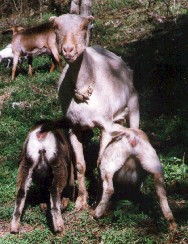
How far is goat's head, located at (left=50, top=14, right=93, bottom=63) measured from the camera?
18.5 ft

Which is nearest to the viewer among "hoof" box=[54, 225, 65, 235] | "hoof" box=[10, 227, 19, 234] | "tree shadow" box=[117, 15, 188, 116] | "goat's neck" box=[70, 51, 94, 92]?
"hoof" box=[54, 225, 65, 235]

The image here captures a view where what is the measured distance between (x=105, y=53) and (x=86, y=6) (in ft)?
21.1

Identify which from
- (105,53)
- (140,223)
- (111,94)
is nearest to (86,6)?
(105,53)

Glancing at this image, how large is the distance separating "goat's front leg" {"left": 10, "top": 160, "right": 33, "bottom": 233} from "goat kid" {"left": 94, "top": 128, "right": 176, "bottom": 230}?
2.79ft

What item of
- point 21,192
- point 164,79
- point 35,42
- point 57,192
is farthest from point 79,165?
point 35,42

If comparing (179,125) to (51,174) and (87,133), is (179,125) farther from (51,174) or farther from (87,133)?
(51,174)

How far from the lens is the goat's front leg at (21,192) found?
5980mm

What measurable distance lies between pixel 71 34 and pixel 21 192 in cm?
186

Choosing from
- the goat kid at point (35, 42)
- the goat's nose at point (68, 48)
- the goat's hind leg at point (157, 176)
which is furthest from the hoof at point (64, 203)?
the goat kid at point (35, 42)

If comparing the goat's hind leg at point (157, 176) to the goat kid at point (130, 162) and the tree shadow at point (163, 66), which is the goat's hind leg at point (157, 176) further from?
the tree shadow at point (163, 66)

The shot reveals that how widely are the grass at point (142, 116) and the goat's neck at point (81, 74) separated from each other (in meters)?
1.52

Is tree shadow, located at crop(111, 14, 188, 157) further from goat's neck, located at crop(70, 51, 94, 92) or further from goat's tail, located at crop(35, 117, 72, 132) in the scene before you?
goat's neck, located at crop(70, 51, 94, 92)

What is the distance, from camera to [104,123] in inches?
246

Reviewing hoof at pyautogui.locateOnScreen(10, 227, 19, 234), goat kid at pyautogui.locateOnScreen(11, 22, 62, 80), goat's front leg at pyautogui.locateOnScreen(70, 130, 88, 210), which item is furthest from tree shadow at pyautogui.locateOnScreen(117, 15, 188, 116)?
hoof at pyautogui.locateOnScreen(10, 227, 19, 234)
